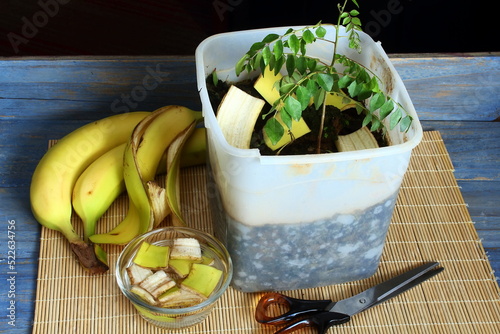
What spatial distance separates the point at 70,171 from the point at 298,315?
15.8 inches

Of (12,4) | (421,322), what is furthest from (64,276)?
(12,4)

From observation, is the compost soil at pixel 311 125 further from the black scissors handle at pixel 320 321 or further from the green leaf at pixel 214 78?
the black scissors handle at pixel 320 321

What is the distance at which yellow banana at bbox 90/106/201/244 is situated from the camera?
88 cm

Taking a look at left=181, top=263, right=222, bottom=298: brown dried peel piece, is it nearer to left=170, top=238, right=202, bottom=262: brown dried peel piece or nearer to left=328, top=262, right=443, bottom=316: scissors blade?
left=170, top=238, right=202, bottom=262: brown dried peel piece

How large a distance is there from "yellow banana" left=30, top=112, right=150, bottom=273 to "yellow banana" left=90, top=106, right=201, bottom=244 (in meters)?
0.04

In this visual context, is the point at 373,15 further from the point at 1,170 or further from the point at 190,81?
the point at 1,170

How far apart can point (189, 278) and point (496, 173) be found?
569 millimetres

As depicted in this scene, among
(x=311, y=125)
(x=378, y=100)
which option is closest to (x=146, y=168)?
(x=311, y=125)

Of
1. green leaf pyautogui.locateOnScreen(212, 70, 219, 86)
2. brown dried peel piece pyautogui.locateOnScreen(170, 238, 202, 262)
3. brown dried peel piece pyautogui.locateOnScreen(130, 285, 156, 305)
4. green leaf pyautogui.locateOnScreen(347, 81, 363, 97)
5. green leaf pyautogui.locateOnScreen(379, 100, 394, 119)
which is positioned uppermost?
green leaf pyautogui.locateOnScreen(347, 81, 363, 97)

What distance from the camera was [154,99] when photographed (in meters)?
1.11

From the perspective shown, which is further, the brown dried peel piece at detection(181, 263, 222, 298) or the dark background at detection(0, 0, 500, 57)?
the dark background at detection(0, 0, 500, 57)

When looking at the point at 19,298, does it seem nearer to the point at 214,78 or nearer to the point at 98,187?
the point at 98,187
